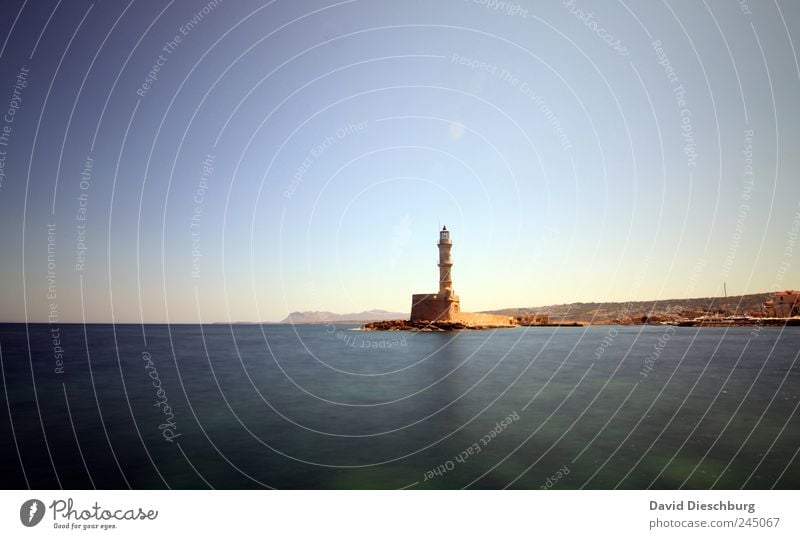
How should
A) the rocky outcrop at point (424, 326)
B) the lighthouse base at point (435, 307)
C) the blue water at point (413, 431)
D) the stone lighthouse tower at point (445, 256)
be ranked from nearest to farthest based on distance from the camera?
the blue water at point (413, 431) < the stone lighthouse tower at point (445, 256) < the lighthouse base at point (435, 307) < the rocky outcrop at point (424, 326)

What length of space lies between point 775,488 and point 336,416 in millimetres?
11868

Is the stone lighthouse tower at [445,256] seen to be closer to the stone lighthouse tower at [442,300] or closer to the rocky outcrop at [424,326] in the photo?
the stone lighthouse tower at [442,300]

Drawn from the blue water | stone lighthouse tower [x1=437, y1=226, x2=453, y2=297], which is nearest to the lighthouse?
stone lighthouse tower [x1=437, y1=226, x2=453, y2=297]

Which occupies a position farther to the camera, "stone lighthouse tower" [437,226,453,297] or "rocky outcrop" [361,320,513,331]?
"rocky outcrop" [361,320,513,331]

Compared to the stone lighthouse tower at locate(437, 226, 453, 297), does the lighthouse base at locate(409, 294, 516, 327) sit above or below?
below

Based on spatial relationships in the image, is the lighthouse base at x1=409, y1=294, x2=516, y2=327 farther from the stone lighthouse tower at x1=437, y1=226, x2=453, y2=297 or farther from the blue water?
the blue water

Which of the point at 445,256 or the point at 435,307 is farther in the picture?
the point at 435,307

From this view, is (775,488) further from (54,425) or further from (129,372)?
(129,372)

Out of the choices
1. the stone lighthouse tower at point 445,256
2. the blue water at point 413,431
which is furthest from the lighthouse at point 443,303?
the blue water at point 413,431

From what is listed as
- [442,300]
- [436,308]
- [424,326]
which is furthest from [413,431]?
[424,326]

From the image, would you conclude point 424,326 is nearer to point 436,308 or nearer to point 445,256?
point 436,308

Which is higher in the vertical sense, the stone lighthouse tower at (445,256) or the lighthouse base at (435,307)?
the stone lighthouse tower at (445,256)

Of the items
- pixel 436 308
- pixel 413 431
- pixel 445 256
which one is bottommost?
pixel 413 431
